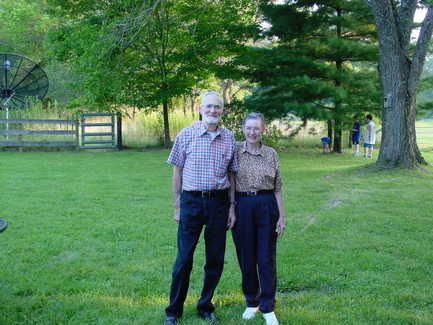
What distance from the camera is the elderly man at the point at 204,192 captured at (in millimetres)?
3285

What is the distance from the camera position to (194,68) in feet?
59.6

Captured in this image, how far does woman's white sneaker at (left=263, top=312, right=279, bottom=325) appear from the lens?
3.33 m

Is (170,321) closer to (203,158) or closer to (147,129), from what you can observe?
(203,158)

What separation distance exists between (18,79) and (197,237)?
52.7 feet

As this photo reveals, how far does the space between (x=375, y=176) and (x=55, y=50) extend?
1423 cm

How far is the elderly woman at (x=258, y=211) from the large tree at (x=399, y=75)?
881 cm

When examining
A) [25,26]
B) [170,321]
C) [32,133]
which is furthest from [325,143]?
[25,26]

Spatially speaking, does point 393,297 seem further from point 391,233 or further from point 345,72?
point 345,72

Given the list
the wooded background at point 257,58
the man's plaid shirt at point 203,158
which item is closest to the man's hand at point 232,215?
the man's plaid shirt at point 203,158

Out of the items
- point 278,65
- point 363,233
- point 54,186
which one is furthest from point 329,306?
point 278,65

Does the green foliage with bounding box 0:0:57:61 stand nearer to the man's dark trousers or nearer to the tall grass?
the tall grass

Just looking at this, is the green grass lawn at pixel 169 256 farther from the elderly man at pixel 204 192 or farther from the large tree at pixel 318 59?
the large tree at pixel 318 59

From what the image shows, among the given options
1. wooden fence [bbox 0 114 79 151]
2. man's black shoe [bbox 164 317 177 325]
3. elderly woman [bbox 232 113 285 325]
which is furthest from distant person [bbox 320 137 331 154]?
man's black shoe [bbox 164 317 177 325]

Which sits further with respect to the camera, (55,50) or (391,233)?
(55,50)
